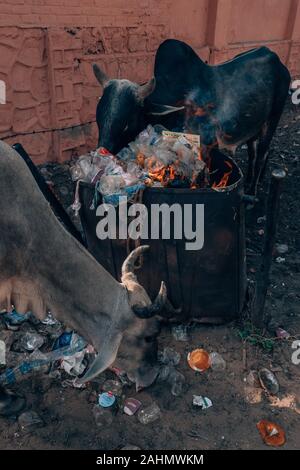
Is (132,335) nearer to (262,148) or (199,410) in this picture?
(199,410)

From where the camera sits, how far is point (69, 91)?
5.75 meters

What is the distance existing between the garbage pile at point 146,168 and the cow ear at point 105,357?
1.11 metres

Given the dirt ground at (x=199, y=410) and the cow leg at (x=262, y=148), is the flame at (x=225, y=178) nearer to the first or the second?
the dirt ground at (x=199, y=410)

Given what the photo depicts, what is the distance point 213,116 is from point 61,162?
90.3 inches

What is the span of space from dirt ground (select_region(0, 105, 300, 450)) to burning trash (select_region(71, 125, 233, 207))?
4.30ft

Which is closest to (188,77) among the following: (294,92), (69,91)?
(69,91)

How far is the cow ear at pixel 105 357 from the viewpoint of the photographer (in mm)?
2381

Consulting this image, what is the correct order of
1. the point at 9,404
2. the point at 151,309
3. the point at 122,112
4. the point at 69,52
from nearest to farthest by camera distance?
the point at 151,309, the point at 9,404, the point at 122,112, the point at 69,52

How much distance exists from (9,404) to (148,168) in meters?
2.04

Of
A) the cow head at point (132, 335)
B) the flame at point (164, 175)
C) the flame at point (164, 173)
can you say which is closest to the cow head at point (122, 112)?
the flame at point (164, 173)

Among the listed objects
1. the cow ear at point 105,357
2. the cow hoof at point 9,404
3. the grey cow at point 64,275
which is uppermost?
the grey cow at point 64,275

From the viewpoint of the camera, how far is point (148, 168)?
3.40 meters

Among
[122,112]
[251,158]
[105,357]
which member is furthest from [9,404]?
[251,158]
